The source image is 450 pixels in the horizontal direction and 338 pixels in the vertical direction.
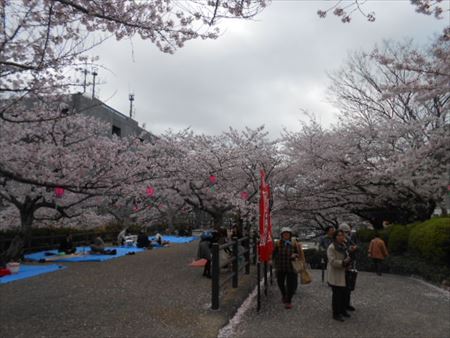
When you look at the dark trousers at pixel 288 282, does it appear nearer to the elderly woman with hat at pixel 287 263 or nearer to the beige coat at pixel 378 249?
the elderly woman with hat at pixel 287 263

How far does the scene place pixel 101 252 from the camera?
1603 cm

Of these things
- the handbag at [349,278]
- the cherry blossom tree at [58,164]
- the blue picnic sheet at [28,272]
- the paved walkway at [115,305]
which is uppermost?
the cherry blossom tree at [58,164]

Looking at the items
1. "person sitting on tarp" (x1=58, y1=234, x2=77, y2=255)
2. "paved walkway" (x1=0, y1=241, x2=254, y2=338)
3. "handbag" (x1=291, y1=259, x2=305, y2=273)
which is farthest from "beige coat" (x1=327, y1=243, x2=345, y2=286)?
"person sitting on tarp" (x1=58, y1=234, x2=77, y2=255)

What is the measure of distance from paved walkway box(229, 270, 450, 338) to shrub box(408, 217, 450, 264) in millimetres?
1497

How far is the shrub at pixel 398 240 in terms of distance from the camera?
12164 mm

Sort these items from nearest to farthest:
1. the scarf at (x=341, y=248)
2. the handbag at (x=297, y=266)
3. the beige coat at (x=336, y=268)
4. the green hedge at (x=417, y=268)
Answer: the beige coat at (x=336, y=268) → the scarf at (x=341, y=248) → the handbag at (x=297, y=266) → the green hedge at (x=417, y=268)

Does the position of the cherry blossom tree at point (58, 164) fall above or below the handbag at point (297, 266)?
above

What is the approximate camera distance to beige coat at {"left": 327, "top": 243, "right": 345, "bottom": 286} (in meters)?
→ 5.41

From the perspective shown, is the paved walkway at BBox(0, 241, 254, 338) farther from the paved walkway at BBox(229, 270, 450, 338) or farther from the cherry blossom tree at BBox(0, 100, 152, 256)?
the cherry blossom tree at BBox(0, 100, 152, 256)

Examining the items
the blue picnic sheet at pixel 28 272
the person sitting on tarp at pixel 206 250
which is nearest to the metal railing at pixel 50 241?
the blue picnic sheet at pixel 28 272

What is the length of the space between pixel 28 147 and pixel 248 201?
8.20m

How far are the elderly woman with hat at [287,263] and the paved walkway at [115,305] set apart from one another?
0.87 meters

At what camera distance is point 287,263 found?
20.7ft

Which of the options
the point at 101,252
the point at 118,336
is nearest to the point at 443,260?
the point at 118,336
